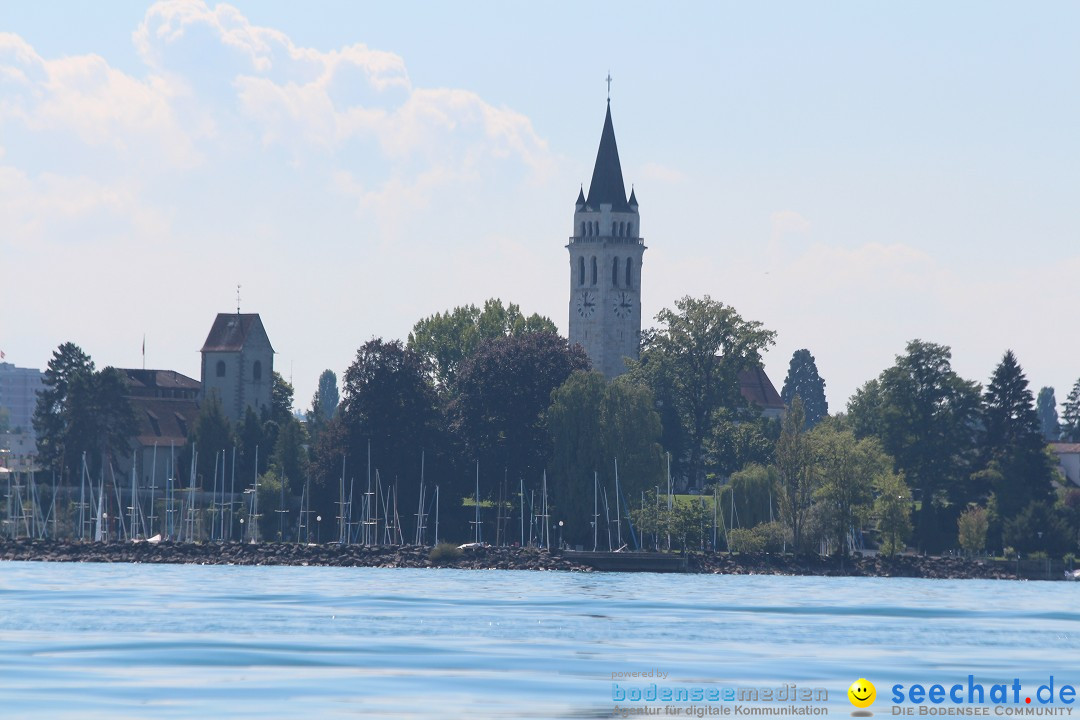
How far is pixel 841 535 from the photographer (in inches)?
4058

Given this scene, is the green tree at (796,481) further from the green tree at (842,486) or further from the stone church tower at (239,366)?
the stone church tower at (239,366)

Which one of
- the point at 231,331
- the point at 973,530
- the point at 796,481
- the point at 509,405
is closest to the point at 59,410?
the point at 231,331

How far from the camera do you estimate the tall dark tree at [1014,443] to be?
109m

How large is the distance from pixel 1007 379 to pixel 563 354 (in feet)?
88.1

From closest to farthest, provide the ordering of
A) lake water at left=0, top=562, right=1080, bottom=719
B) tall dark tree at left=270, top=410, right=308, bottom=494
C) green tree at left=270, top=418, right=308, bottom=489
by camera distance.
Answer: lake water at left=0, top=562, right=1080, bottom=719 → tall dark tree at left=270, top=410, right=308, bottom=494 → green tree at left=270, top=418, right=308, bottom=489

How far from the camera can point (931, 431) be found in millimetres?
115812

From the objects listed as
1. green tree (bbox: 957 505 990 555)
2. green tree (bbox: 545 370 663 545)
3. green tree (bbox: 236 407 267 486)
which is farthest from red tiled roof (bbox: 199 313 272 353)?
green tree (bbox: 957 505 990 555)

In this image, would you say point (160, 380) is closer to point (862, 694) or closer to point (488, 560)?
point (488, 560)

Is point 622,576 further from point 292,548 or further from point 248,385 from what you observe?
point 248,385

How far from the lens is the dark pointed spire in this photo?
156 metres

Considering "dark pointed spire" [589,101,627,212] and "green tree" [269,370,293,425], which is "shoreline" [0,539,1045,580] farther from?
"dark pointed spire" [589,101,627,212]

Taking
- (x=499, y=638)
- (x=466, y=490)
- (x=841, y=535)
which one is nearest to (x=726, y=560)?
(x=841, y=535)

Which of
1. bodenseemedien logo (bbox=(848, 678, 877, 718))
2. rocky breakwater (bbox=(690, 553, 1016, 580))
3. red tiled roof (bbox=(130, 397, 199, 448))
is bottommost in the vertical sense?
bodenseemedien logo (bbox=(848, 678, 877, 718))

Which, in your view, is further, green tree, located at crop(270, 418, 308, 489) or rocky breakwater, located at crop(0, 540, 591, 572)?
green tree, located at crop(270, 418, 308, 489)
